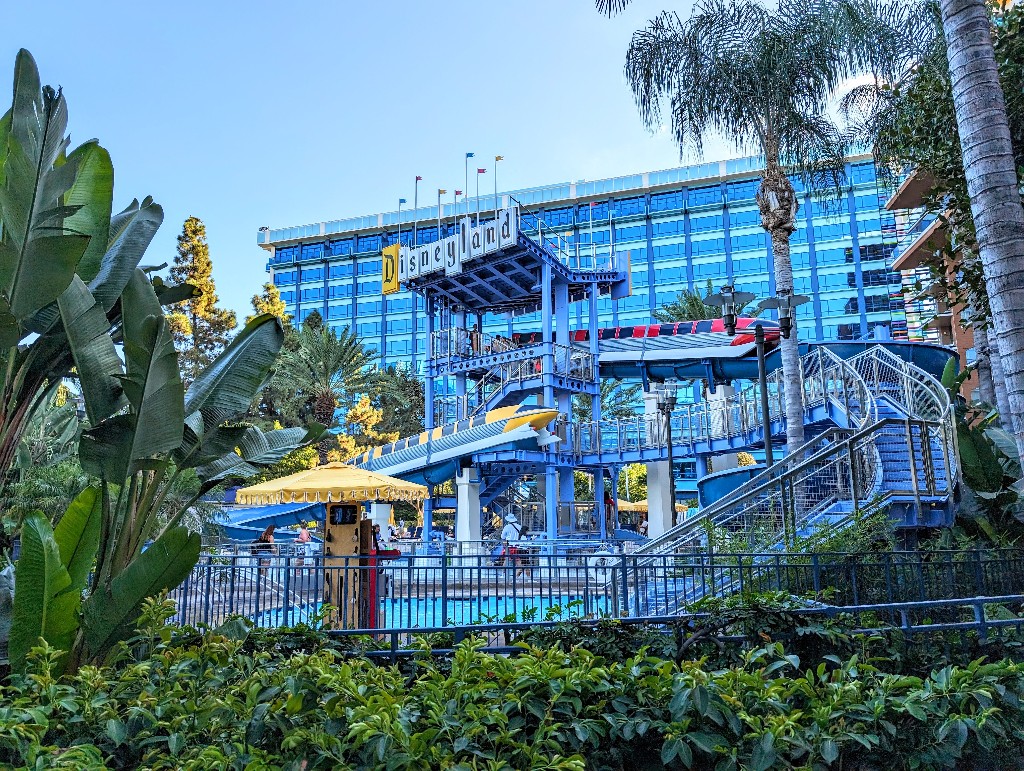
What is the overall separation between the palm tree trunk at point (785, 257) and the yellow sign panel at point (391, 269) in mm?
18653

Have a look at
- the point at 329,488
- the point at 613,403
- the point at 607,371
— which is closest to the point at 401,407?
the point at 613,403

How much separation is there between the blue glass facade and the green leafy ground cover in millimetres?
59309

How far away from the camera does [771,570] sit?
10469mm

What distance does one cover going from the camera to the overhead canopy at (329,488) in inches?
521

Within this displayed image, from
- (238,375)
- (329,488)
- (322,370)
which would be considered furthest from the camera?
(322,370)

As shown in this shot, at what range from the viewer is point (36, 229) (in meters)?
5.69

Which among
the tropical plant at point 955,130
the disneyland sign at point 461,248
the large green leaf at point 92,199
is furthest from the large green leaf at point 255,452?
the disneyland sign at point 461,248

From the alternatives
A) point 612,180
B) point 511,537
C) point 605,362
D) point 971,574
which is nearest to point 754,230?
point 612,180

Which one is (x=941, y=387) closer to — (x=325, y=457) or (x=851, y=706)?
(x=851, y=706)

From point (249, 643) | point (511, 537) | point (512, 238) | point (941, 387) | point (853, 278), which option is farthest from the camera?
point (853, 278)

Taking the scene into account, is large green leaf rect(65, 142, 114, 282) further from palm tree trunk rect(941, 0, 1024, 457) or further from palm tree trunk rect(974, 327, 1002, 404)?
palm tree trunk rect(974, 327, 1002, 404)

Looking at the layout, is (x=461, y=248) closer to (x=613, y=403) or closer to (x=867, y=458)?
(x=867, y=458)

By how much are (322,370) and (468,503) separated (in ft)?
50.0

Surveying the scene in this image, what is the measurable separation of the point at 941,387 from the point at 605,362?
20.3 meters
